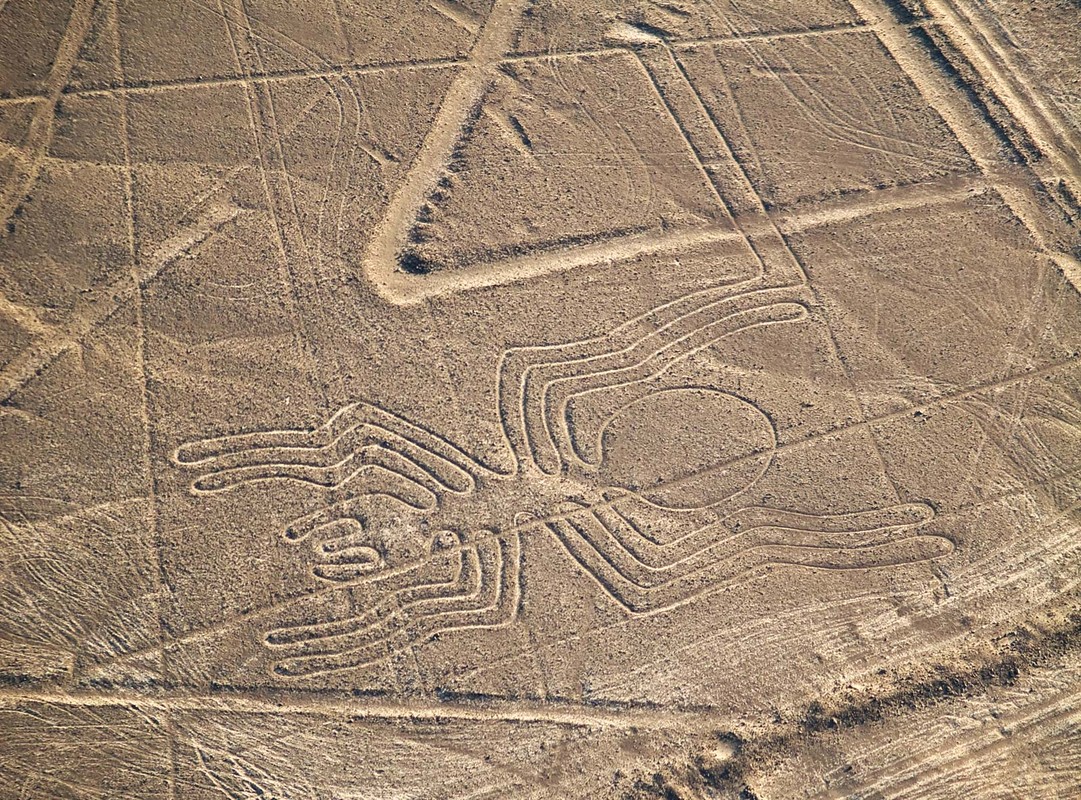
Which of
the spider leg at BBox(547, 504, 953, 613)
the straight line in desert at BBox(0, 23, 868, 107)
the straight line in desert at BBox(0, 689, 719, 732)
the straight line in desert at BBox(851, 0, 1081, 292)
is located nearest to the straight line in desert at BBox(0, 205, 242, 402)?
the straight line in desert at BBox(0, 23, 868, 107)

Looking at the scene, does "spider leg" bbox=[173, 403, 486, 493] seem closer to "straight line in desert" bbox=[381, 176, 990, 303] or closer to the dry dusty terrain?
the dry dusty terrain

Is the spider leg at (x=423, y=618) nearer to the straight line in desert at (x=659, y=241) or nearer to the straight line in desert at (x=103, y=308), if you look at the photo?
the straight line in desert at (x=659, y=241)

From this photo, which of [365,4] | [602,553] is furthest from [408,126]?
[602,553]

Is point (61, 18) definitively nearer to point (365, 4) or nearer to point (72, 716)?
point (365, 4)

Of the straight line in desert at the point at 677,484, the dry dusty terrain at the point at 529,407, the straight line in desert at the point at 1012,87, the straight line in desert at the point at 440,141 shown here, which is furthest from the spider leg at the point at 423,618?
the straight line in desert at the point at 1012,87

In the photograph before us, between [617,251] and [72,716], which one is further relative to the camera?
[617,251]

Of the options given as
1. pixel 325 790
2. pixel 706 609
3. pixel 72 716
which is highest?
pixel 72 716
